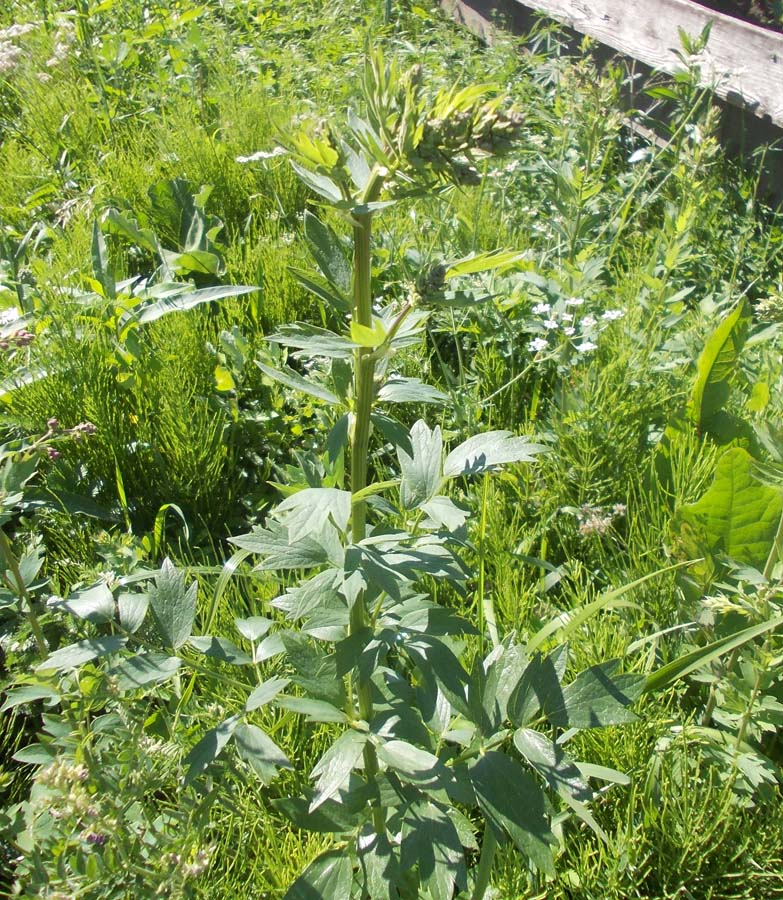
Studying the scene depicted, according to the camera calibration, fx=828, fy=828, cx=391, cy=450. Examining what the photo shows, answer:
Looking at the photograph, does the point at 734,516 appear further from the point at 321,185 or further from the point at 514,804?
the point at 321,185

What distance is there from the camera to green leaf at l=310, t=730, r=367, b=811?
1.05 m

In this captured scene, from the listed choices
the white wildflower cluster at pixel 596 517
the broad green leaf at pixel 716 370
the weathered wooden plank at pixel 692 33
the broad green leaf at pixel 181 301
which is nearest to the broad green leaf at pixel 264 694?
the white wildflower cluster at pixel 596 517

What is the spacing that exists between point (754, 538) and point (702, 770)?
19.2 inches

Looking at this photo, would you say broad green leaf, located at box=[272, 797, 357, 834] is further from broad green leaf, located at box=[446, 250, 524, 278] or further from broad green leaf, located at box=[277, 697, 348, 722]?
broad green leaf, located at box=[446, 250, 524, 278]

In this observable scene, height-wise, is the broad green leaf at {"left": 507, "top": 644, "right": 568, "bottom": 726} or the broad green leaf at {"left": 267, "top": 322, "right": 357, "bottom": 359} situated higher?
the broad green leaf at {"left": 267, "top": 322, "right": 357, "bottom": 359}

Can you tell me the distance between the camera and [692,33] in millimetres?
3797

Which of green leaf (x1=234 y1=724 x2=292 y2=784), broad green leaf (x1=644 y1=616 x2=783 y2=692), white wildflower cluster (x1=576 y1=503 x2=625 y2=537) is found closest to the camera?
green leaf (x1=234 y1=724 x2=292 y2=784)

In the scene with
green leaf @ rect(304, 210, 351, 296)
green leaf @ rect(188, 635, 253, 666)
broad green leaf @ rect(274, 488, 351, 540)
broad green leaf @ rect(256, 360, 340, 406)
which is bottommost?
green leaf @ rect(188, 635, 253, 666)

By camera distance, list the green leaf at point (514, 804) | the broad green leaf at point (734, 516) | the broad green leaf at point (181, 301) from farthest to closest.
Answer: the broad green leaf at point (181, 301) < the broad green leaf at point (734, 516) < the green leaf at point (514, 804)

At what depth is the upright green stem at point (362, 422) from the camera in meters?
0.96

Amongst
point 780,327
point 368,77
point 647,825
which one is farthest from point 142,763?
point 780,327

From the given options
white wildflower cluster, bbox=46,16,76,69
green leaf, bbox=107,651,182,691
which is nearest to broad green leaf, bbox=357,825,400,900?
green leaf, bbox=107,651,182,691

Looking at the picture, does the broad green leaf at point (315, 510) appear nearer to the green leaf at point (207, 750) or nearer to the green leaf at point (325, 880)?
the green leaf at point (207, 750)

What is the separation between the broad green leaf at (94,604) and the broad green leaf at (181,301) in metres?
1.01
